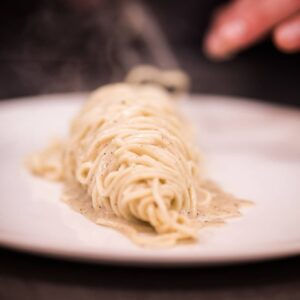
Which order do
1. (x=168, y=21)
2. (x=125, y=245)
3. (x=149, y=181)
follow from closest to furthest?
(x=125, y=245), (x=149, y=181), (x=168, y=21)

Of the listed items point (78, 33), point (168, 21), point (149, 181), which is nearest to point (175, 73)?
point (78, 33)

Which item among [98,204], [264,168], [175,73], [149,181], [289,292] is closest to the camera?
[289,292]

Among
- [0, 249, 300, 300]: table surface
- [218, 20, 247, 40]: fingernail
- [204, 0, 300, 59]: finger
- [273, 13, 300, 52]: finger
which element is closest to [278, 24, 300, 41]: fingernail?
[273, 13, 300, 52]: finger

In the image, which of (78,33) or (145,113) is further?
(78,33)

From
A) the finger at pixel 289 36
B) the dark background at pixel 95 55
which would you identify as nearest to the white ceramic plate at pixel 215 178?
the finger at pixel 289 36

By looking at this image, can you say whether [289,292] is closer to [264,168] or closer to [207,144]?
[264,168]

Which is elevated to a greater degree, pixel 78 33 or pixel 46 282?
pixel 78 33
